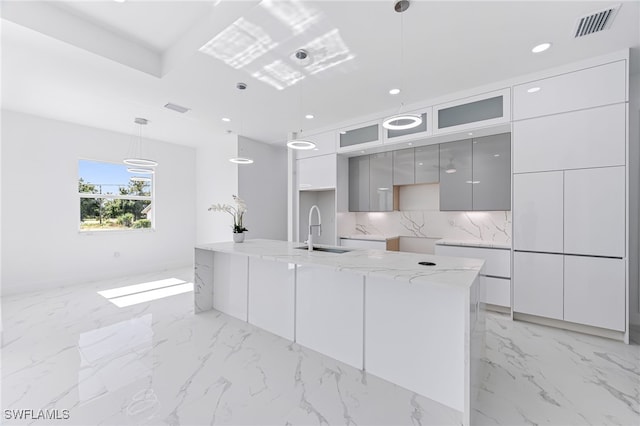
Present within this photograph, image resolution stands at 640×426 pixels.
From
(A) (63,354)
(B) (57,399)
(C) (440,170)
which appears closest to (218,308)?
(A) (63,354)

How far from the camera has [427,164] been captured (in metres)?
4.09

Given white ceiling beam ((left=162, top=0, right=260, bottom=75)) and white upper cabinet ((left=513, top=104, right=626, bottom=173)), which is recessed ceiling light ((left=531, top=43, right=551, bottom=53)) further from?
white ceiling beam ((left=162, top=0, right=260, bottom=75))

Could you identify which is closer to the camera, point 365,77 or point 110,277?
point 365,77

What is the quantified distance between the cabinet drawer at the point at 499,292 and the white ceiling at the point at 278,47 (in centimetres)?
243

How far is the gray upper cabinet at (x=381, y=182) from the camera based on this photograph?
14.7ft

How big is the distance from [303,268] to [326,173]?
2.59 meters

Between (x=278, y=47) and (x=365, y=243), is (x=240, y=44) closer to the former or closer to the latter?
(x=278, y=47)

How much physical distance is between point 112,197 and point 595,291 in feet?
24.8

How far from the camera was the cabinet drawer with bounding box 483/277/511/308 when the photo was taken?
3.26m

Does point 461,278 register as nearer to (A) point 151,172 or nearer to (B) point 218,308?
(B) point 218,308

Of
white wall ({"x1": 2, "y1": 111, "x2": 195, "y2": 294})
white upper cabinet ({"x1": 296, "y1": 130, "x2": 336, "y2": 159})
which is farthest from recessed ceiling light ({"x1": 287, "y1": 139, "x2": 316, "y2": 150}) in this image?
white wall ({"x1": 2, "y1": 111, "x2": 195, "y2": 294})

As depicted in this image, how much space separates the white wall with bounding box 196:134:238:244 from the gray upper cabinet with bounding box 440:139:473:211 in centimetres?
383

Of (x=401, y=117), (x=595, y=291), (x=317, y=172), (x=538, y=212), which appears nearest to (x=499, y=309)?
(x=595, y=291)

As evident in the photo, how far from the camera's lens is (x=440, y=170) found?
13.0 feet
